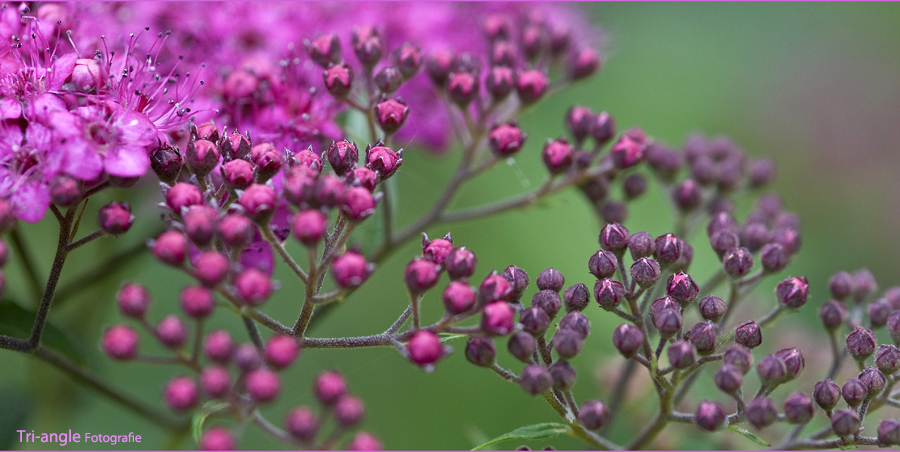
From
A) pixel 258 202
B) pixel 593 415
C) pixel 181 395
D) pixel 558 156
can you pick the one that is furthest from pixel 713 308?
pixel 181 395

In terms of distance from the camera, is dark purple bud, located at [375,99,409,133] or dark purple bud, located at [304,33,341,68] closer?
dark purple bud, located at [375,99,409,133]

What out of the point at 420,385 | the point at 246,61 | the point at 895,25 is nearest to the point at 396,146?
the point at 246,61

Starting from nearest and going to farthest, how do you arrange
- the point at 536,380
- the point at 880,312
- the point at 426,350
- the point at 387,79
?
1. the point at 426,350
2. the point at 536,380
3. the point at 880,312
4. the point at 387,79

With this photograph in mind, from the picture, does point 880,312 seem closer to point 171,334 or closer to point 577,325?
point 577,325

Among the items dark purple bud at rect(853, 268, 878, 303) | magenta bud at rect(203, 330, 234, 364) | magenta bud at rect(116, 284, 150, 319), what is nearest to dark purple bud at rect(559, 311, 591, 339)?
magenta bud at rect(203, 330, 234, 364)

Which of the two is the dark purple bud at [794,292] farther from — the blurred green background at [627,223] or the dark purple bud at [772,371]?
the blurred green background at [627,223]

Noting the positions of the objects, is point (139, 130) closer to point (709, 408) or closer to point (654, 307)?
point (654, 307)

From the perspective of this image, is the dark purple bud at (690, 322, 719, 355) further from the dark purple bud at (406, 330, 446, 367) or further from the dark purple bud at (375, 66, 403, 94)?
the dark purple bud at (375, 66, 403, 94)
